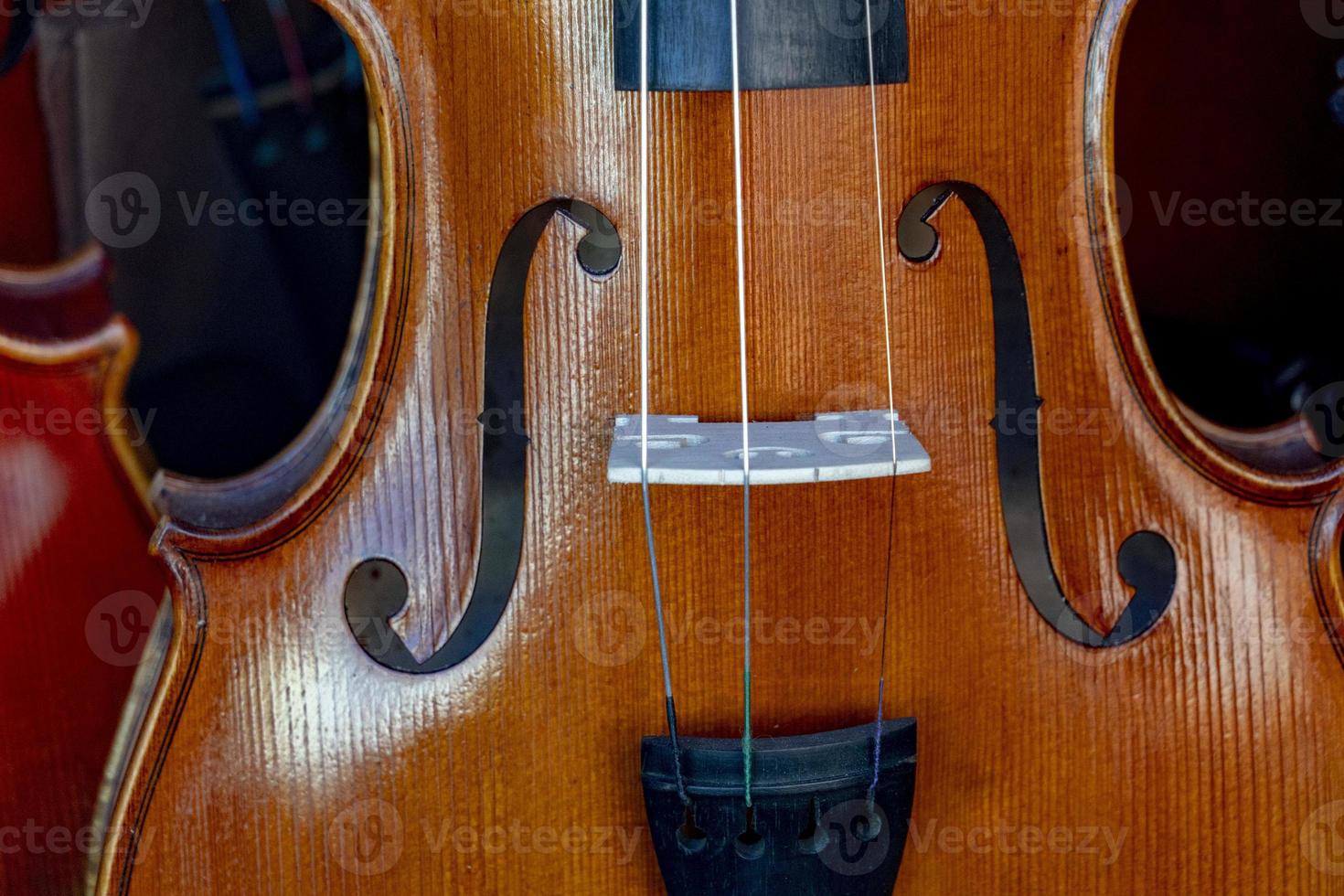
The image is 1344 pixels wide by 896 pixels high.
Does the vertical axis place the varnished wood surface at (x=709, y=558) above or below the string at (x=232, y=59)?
below

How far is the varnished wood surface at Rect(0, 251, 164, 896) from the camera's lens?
101 centimetres

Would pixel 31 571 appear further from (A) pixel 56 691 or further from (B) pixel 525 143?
(B) pixel 525 143

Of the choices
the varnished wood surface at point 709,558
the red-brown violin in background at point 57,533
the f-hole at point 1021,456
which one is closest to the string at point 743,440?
the varnished wood surface at point 709,558

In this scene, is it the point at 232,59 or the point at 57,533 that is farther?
the point at 232,59

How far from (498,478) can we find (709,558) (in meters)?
0.16

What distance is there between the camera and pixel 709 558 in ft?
2.46

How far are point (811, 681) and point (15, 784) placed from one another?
83cm

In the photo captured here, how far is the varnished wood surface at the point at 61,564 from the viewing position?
1009 millimetres

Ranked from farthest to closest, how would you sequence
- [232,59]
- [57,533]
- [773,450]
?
[232,59], [57,533], [773,450]

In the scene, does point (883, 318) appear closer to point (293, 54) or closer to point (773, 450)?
point (773, 450)

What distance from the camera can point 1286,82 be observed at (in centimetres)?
131

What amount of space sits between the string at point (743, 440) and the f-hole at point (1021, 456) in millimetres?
133

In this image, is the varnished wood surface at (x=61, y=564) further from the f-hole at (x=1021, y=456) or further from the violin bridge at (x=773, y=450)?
the f-hole at (x=1021, y=456)

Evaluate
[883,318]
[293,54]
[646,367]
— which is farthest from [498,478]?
[293,54]
